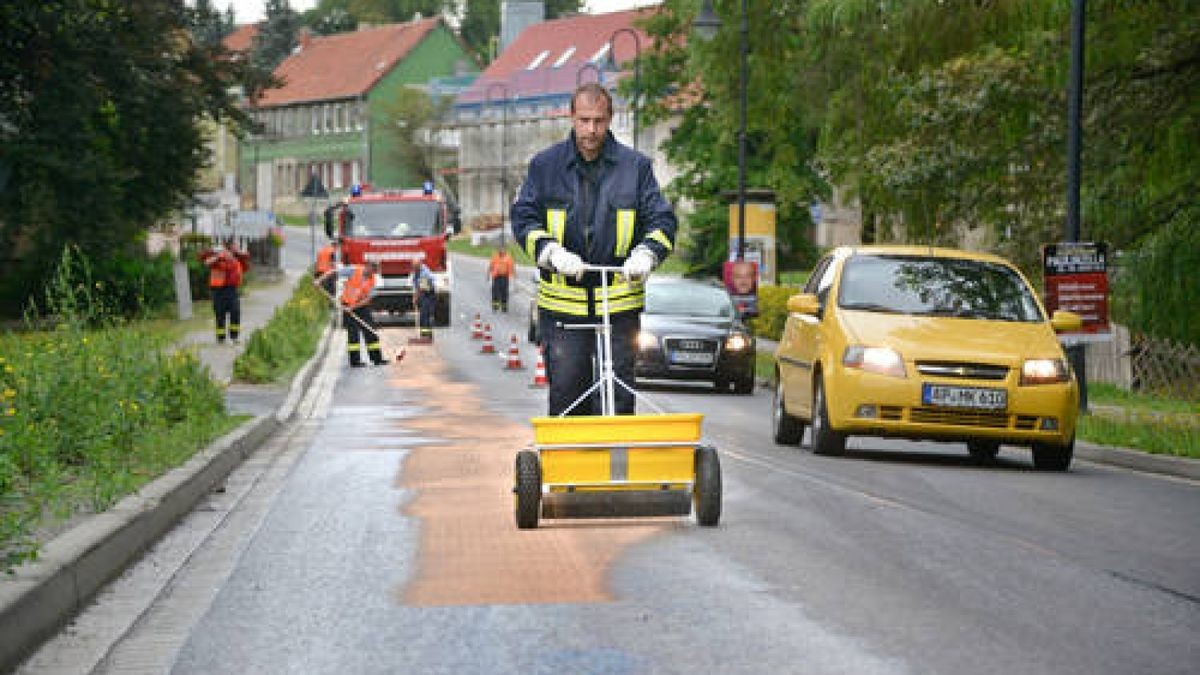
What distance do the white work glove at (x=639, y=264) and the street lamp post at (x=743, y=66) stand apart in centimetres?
2761

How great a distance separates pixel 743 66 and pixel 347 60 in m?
111

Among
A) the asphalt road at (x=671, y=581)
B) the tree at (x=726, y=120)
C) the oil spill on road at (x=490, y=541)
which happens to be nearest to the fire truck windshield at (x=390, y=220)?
the tree at (x=726, y=120)

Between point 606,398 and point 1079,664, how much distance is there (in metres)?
3.78

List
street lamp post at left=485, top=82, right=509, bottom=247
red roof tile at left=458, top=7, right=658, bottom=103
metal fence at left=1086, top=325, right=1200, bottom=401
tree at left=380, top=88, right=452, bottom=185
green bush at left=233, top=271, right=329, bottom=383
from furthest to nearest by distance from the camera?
1. tree at left=380, top=88, right=452, bottom=185
2. red roof tile at left=458, top=7, right=658, bottom=103
3. street lamp post at left=485, top=82, right=509, bottom=247
4. metal fence at left=1086, top=325, right=1200, bottom=401
5. green bush at left=233, top=271, right=329, bottom=383

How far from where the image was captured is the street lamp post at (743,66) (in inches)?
1496

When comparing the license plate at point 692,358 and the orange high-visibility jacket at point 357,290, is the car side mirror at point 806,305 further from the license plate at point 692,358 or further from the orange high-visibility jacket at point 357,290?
the orange high-visibility jacket at point 357,290

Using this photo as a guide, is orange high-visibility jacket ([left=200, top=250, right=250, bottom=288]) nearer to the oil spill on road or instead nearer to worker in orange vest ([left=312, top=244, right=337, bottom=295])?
worker in orange vest ([left=312, top=244, right=337, bottom=295])

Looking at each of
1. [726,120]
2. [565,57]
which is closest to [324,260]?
[726,120]

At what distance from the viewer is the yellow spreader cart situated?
10.0m

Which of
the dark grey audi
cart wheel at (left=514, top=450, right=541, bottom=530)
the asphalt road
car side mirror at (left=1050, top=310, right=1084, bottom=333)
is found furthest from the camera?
the dark grey audi

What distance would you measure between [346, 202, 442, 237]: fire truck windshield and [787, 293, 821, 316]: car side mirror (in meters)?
31.2

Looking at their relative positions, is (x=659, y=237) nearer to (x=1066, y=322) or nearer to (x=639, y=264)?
(x=639, y=264)

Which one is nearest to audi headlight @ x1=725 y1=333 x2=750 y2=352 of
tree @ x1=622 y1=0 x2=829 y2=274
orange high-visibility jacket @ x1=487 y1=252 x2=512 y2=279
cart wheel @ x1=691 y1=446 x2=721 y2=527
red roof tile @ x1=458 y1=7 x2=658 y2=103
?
tree @ x1=622 y1=0 x2=829 y2=274

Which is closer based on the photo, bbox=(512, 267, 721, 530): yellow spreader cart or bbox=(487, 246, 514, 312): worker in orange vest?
bbox=(512, 267, 721, 530): yellow spreader cart
